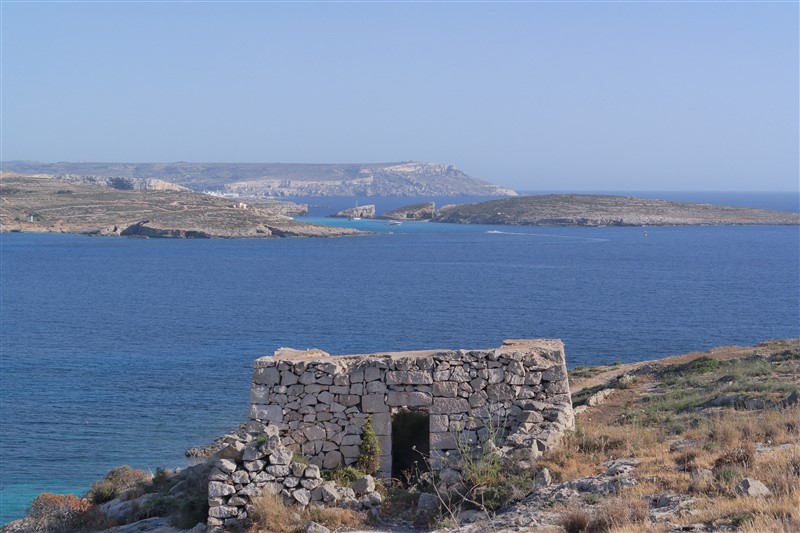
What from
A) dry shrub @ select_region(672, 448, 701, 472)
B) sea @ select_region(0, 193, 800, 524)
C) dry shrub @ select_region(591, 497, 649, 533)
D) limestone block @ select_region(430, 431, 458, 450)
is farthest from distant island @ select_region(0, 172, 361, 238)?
dry shrub @ select_region(591, 497, 649, 533)

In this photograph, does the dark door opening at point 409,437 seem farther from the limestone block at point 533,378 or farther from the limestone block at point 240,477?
Result: the limestone block at point 240,477

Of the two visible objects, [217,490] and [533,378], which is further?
[533,378]

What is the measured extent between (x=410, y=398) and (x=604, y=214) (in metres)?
150

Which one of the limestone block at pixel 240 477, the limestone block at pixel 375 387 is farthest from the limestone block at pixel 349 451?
the limestone block at pixel 240 477

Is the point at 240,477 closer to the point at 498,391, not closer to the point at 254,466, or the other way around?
the point at 254,466

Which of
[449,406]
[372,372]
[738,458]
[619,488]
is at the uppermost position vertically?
[372,372]

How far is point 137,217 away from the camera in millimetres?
134250

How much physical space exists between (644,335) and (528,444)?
3696 cm

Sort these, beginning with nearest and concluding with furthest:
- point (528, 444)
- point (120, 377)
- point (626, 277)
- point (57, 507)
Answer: point (528, 444) → point (57, 507) → point (120, 377) → point (626, 277)

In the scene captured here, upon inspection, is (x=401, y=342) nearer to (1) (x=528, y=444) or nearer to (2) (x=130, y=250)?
(1) (x=528, y=444)

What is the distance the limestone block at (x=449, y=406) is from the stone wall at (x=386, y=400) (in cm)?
1

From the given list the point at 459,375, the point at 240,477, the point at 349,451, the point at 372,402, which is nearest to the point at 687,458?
the point at 459,375

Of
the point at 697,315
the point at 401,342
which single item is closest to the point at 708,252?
the point at 697,315

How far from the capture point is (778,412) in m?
13.6
